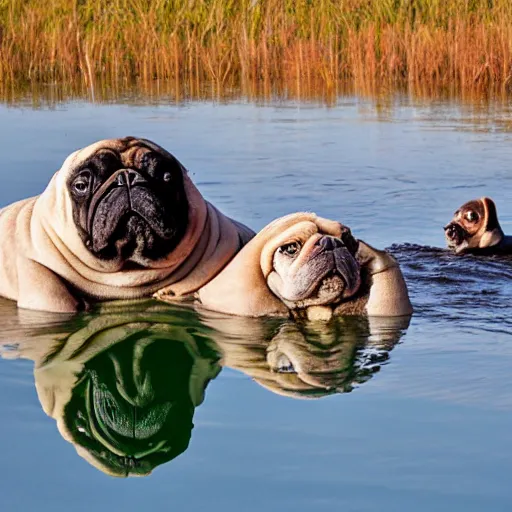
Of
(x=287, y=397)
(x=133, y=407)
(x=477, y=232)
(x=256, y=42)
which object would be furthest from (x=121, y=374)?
(x=256, y=42)

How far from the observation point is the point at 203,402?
16.4 feet

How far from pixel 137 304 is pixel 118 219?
54cm

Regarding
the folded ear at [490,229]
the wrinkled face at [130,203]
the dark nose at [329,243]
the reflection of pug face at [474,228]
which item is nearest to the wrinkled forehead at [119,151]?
the wrinkled face at [130,203]

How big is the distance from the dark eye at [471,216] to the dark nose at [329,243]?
276 cm

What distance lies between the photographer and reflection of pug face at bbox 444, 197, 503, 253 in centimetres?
889

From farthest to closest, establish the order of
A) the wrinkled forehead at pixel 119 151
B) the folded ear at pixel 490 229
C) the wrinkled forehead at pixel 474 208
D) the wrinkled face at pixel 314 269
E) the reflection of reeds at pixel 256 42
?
the reflection of reeds at pixel 256 42 < the wrinkled forehead at pixel 474 208 < the folded ear at pixel 490 229 < the wrinkled forehead at pixel 119 151 < the wrinkled face at pixel 314 269

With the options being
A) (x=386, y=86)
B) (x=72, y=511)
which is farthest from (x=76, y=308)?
(x=386, y=86)

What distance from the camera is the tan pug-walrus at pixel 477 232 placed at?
890 centimetres

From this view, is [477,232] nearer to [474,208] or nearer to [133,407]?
[474,208]

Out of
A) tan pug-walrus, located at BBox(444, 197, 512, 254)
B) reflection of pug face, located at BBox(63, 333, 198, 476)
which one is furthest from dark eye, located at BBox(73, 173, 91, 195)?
tan pug-walrus, located at BBox(444, 197, 512, 254)

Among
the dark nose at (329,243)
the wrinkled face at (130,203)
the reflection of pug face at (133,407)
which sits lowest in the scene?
the reflection of pug face at (133,407)

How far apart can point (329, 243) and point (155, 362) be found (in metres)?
1.18

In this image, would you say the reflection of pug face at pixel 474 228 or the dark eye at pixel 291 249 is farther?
the reflection of pug face at pixel 474 228

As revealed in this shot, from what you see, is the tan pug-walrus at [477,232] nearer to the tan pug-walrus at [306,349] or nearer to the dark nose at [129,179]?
the tan pug-walrus at [306,349]
